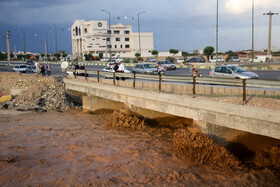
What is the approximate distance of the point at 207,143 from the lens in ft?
26.7

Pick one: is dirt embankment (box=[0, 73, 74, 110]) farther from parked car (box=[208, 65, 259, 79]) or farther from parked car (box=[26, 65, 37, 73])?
parked car (box=[208, 65, 259, 79])

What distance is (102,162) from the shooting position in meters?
8.87

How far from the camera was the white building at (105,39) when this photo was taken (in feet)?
348

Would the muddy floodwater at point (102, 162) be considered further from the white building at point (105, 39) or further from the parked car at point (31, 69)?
the white building at point (105, 39)

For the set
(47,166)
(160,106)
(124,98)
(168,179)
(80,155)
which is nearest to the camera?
(168,179)

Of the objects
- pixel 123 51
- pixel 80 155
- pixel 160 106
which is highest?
pixel 123 51

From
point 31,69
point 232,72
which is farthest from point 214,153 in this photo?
point 31,69

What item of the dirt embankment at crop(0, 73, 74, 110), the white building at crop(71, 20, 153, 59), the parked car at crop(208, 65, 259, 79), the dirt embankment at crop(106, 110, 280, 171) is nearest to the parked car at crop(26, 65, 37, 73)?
the dirt embankment at crop(0, 73, 74, 110)

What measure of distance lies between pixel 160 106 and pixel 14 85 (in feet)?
67.8

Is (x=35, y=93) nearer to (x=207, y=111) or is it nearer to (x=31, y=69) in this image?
(x=31, y=69)

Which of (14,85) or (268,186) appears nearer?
(268,186)

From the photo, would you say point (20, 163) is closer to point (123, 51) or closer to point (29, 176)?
point (29, 176)

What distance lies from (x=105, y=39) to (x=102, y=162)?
102m

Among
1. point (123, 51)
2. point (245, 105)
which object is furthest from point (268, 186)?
point (123, 51)
